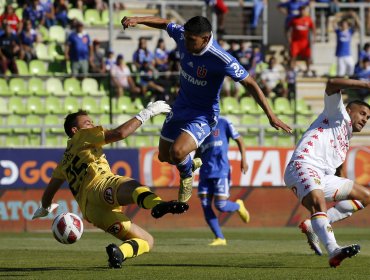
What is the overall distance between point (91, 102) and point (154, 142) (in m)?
2.73

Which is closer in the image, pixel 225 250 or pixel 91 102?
pixel 225 250

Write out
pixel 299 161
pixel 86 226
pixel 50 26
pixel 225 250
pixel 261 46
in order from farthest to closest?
pixel 261 46 < pixel 50 26 < pixel 86 226 < pixel 225 250 < pixel 299 161

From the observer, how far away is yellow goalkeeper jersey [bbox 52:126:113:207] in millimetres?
11992

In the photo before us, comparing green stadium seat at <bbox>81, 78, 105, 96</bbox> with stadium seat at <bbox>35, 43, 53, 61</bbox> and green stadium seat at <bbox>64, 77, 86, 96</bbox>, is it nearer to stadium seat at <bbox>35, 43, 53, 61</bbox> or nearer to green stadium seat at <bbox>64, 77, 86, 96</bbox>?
green stadium seat at <bbox>64, 77, 86, 96</bbox>

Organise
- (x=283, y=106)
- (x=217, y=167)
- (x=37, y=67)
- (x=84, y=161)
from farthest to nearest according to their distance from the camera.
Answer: (x=37, y=67)
(x=283, y=106)
(x=217, y=167)
(x=84, y=161)

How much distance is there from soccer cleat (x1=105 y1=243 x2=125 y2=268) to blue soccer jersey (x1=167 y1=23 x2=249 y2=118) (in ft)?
8.44

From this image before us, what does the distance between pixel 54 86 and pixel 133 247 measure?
49.0 feet

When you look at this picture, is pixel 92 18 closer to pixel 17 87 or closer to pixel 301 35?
pixel 17 87

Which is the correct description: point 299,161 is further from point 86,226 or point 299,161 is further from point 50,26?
point 50,26

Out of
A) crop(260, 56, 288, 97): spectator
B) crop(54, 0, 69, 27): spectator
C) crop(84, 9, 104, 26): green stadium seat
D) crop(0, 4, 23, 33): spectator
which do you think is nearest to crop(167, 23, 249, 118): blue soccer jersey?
crop(260, 56, 288, 97): spectator

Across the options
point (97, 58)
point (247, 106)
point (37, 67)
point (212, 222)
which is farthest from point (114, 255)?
point (97, 58)

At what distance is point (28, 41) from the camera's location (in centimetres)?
2769

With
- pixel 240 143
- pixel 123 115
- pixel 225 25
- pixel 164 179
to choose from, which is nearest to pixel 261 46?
pixel 225 25

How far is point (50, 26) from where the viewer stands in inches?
1136
